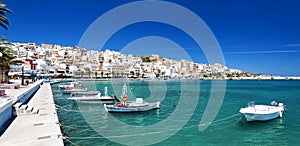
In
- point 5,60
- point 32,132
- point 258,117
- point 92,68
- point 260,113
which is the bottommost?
point 258,117

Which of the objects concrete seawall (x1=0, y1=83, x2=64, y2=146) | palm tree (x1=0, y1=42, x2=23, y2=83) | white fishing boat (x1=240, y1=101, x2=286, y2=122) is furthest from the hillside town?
white fishing boat (x1=240, y1=101, x2=286, y2=122)

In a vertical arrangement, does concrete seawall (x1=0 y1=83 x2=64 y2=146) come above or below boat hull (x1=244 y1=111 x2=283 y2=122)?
above

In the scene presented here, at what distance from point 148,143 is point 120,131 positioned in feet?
9.19

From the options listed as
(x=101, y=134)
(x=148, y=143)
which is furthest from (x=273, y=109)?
(x=101, y=134)

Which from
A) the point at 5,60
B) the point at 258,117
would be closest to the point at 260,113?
the point at 258,117

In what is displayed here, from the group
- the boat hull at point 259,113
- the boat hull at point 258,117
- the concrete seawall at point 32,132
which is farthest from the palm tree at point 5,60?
the boat hull at point 258,117

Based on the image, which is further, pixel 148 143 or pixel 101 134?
pixel 101 134

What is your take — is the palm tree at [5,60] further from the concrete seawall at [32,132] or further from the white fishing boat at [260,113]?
the white fishing boat at [260,113]

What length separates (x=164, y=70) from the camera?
15500cm

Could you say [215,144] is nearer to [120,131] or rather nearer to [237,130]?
[237,130]

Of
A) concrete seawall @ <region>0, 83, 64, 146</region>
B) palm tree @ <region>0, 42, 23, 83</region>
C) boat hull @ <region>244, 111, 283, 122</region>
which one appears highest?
palm tree @ <region>0, 42, 23, 83</region>

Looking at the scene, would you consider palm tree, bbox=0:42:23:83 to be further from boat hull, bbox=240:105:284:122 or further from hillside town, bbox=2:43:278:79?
boat hull, bbox=240:105:284:122

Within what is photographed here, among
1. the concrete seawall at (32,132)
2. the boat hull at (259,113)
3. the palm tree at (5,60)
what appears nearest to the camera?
the concrete seawall at (32,132)

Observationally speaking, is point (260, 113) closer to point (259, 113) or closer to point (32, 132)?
point (259, 113)
